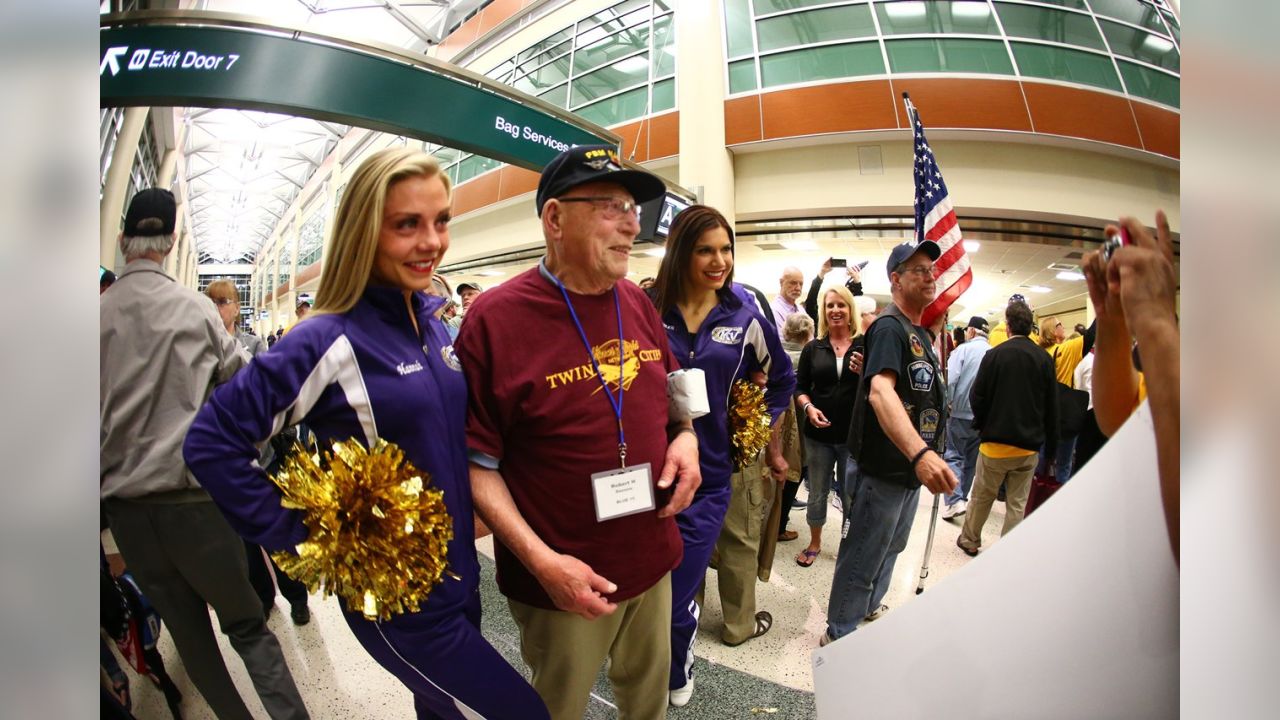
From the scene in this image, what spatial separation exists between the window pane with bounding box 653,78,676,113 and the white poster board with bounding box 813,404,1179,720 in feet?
1.44

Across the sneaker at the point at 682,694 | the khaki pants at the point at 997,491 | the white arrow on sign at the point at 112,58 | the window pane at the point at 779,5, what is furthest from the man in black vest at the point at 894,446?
the sneaker at the point at 682,694

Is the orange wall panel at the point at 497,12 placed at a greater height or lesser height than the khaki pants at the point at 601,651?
greater

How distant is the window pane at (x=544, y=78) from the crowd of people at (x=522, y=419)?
0.31 feet

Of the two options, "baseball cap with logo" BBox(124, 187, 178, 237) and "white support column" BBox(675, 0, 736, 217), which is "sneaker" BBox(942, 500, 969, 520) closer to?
"white support column" BBox(675, 0, 736, 217)

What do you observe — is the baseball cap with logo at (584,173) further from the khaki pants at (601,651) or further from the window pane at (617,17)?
the khaki pants at (601,651)

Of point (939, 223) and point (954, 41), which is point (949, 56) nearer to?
point (954, 41)

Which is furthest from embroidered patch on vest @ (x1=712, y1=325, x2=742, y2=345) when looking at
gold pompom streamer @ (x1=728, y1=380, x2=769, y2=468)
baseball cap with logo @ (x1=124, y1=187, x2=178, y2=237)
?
baseball cap with logo @ (x1=124, y1=187, x2=178, y2=237)

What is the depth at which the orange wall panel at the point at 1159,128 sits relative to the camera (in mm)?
310

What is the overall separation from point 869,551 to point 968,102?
0.42m

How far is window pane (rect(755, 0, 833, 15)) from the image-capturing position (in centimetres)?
53

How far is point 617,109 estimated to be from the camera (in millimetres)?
610

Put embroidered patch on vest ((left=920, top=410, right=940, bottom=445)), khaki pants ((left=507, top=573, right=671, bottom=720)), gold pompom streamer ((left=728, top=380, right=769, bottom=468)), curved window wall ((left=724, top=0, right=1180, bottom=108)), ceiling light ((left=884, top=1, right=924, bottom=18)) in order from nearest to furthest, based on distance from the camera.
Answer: curved window wall ((left=724, top=0, right=1180, bottom=108)) → ceiling light ((left=884, top=1, right=924, bottom=18)) → embroidered patch on vest ((left=920, top=410, right=940, bottom=445)) → khaki pants ((left=507, top=573, right=671, bottom=720)) → gold pompom streamer ((left=728, top=380, right=769, bottom=468))
